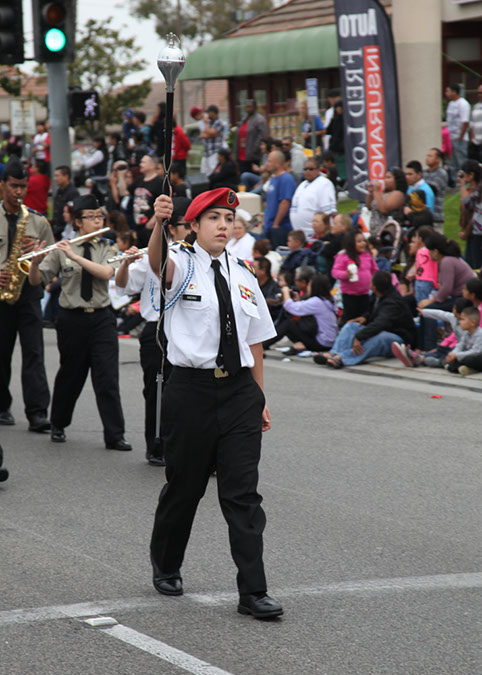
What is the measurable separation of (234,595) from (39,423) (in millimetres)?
4797

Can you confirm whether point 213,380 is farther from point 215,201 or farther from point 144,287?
point 144,287

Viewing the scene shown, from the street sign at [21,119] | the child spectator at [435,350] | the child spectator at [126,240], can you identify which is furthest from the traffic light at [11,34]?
the street sign at [21,119]

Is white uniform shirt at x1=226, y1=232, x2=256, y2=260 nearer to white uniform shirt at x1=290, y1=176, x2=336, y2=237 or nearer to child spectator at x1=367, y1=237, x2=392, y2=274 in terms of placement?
white uniform shirt at x1=290, y1=176, x2=336, y2=237

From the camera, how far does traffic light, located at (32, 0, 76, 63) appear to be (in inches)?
530

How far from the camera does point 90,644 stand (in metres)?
4.96

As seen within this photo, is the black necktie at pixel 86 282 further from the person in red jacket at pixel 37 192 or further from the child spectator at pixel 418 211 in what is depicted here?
the person in red jacket at pixel 37 192

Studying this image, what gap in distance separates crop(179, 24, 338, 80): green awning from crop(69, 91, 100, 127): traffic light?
43.1 ft

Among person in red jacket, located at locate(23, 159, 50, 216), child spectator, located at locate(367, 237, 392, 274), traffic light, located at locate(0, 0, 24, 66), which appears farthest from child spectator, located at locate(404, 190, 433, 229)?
person in red jacket, located at locate(23, 159, 50, 216)

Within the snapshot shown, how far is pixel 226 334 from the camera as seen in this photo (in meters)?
5.41

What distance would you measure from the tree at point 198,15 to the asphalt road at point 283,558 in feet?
197

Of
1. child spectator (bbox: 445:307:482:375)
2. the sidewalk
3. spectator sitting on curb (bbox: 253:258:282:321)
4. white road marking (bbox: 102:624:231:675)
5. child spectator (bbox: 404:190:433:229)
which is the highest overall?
child spectator (bbox: 404:190:433:229)

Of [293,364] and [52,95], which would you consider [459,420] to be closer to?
[293,364]

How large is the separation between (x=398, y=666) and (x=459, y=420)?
228 inches

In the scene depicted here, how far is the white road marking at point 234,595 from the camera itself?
5.36m
